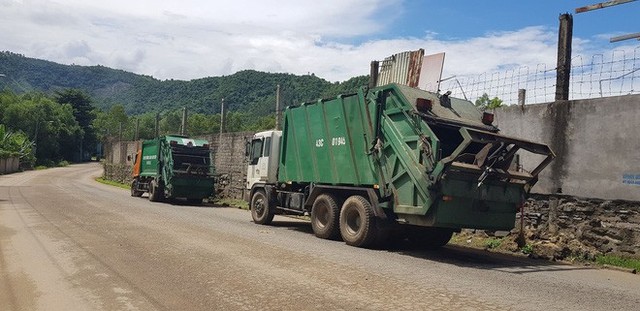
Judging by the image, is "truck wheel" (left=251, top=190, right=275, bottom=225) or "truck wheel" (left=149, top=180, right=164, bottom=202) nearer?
"truck wheel" (left=251, top=190, right=275, bottom=225)

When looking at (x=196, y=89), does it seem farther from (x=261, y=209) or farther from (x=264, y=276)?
(x=264, y=276)

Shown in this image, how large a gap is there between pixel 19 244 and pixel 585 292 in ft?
29.0

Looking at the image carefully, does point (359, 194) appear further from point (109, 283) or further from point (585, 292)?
point (109, 283)

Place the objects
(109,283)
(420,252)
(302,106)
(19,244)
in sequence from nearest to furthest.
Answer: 1. (109,283)
2. (19,244)
3. (420,252)
4. (302,106)

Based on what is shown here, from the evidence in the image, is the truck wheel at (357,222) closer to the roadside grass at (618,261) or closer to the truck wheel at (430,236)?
the truck wheel at (430,236)

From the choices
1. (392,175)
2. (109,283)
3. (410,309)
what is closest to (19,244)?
(109,283)

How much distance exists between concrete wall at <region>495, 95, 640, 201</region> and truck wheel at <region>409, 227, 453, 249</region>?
264 cm

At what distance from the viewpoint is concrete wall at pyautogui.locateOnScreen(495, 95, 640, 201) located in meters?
9.98

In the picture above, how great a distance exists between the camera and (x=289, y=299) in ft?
18.1

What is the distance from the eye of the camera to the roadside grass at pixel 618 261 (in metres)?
9.09

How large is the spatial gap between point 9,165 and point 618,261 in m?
61.4

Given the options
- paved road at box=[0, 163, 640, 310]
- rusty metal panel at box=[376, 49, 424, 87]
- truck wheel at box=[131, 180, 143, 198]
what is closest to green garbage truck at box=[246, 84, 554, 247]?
paved road at box=[0, 163, 640, 310]

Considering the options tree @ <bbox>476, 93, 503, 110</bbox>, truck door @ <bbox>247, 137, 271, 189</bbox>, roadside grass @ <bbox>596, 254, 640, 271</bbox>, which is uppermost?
tree @ <bbox>476, 93, 503, 110</bbox>

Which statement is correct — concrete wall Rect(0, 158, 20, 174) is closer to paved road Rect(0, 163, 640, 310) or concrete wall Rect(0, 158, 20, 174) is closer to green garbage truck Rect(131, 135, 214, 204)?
green garbage truck Rect(131, 135, 214, 204)
